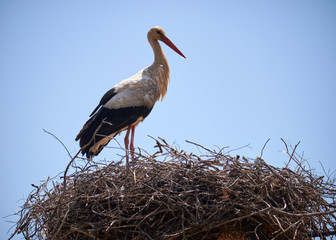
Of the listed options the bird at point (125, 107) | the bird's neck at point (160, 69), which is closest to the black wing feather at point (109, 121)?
the bird at point (125, 107)

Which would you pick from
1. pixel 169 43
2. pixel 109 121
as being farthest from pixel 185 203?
pixel 169 43

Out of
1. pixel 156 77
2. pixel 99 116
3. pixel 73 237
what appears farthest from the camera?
pixel 156 77

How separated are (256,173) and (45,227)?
5.78 ft

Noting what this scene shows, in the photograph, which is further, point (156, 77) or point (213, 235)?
point (156, 77)

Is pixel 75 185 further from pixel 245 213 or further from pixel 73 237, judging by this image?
pixel 245 213

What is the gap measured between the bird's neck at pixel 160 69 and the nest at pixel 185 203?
8.29ft

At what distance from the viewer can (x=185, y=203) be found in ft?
10.2

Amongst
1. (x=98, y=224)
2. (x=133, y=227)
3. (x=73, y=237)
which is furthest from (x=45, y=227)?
(x=133, y=227)

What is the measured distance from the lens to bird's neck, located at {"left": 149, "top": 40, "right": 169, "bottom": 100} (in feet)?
19.9

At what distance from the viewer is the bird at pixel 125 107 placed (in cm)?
526

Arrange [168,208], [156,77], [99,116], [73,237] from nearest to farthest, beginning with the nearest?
[168,208] < [73,237] < [99,116] < [156,77]

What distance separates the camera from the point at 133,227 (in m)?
3.29

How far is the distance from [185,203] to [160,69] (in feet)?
11.0

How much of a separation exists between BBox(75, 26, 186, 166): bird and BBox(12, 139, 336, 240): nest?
158cm
